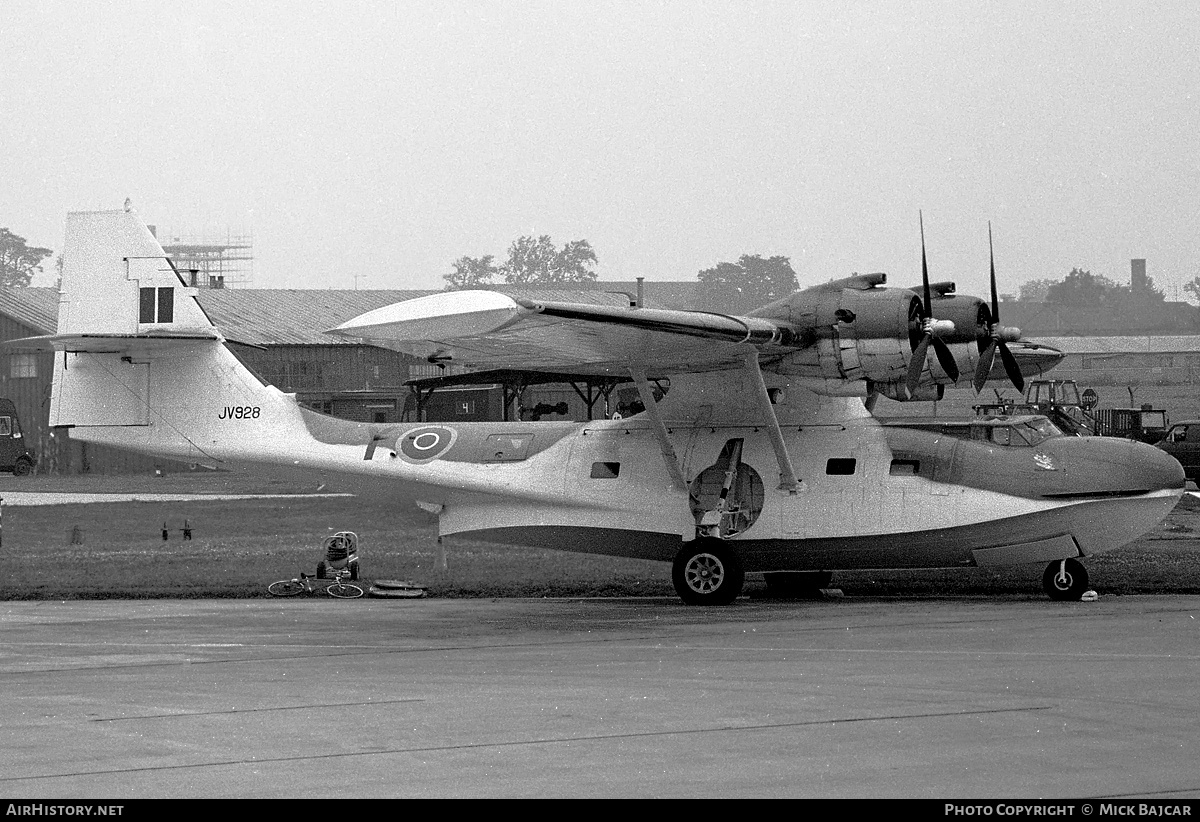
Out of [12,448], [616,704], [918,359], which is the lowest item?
[616,704]

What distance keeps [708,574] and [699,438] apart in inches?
69.3

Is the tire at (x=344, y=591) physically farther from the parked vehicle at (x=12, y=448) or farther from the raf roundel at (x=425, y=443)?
the parked vehicle at (x=12, y=448)

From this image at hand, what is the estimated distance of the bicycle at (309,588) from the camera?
63.8 ft

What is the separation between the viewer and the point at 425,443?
64.4 ft

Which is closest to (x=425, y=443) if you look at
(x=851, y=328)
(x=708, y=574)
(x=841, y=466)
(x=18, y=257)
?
(x=708, y=574)

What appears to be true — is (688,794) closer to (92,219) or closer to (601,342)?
(601,342)

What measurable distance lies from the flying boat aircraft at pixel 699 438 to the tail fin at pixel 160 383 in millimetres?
28

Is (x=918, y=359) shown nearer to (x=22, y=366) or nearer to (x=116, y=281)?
(x=116, y=281)

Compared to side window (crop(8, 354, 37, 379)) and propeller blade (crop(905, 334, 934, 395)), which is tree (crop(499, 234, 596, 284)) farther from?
propeller blade (crop(905, 334, 934, 395))

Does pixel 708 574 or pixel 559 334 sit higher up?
pixel 559 334

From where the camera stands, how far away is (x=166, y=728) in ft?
31.3

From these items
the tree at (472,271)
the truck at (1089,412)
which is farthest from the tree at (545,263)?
the truck at (1089,412)

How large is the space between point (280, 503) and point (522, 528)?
57.5 feet
